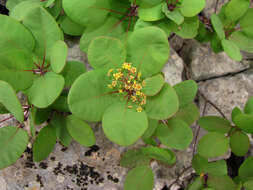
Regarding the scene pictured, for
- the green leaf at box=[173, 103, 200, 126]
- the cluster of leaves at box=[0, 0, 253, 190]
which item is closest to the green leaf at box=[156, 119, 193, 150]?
the cluster of leaves at box=[0, 0, 253, 190]

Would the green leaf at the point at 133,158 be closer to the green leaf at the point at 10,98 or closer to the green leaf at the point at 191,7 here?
the green leaf at the point at 10,98

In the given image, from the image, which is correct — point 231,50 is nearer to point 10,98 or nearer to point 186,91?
point 186,91

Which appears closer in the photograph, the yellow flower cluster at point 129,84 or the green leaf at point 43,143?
the yellow flower cluster at point 129,84

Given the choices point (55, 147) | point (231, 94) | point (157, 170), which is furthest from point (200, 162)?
point (55, 147)

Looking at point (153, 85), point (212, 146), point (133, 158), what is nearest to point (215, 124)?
point (212, 146)

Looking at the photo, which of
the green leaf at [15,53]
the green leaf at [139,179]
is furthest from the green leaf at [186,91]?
the green leaf at [15,53]

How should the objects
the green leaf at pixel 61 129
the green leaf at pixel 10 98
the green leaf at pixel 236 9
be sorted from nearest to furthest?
the green leaf at pixel 10 98
the green leaf at pixel 61 129
the green leaf at pixel 236 9

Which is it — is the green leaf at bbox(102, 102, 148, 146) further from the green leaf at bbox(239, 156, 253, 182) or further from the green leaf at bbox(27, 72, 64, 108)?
the green leaf at bbox(239, 156, 253, 182)
